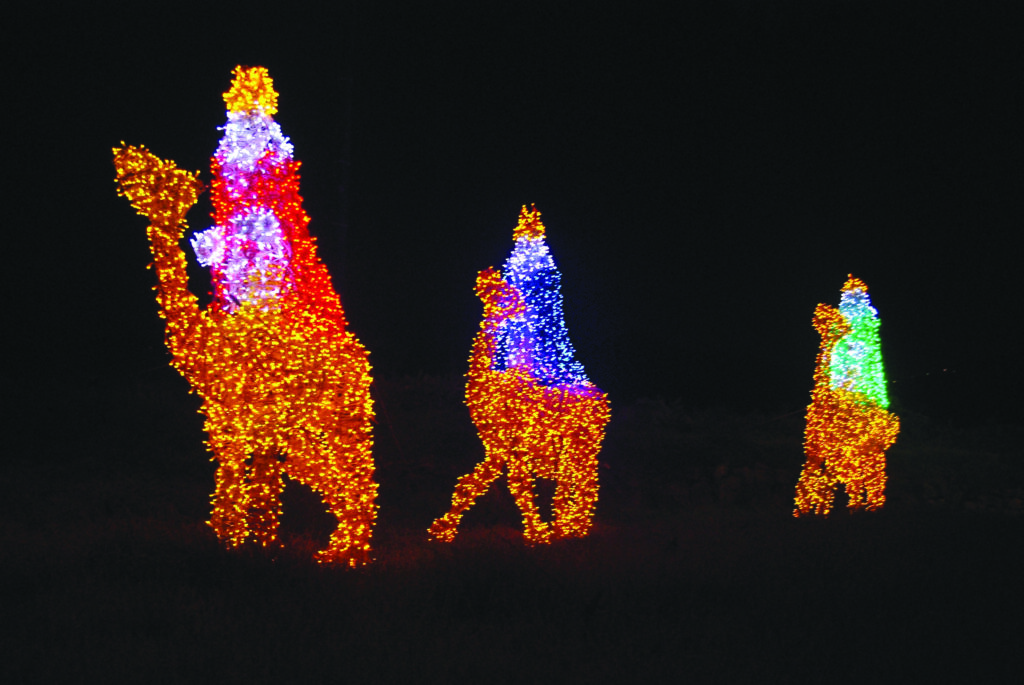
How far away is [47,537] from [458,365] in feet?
23.7

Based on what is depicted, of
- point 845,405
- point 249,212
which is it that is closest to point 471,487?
point 249,212

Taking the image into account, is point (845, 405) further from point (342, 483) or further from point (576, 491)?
point (342, 483)

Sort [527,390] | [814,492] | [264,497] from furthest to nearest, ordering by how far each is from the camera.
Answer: [814,492]
[527,390]
[264,497]

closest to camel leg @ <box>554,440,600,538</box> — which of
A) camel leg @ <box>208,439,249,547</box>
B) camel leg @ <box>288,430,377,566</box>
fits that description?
camel leg @ <box>288,430,377,566</box>

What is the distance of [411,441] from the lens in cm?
1097

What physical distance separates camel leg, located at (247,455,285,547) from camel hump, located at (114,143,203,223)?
1.82 meters

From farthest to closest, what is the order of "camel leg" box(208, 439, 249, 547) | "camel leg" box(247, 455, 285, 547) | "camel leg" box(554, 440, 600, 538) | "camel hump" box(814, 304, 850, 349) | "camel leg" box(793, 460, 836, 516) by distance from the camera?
"camel leg" box(793, 460, 836, 516), "camel hump" box(814, 304, 850, 349), "camel leg" box(554, 440, 600, 538), "camel leg" box(247, 455, 285, 547), "camel leg" box(208, 439, 249, 547)

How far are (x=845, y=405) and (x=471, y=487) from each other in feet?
12.9

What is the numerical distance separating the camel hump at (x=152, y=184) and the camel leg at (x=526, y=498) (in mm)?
3104

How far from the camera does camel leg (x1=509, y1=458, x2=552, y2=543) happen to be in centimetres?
695

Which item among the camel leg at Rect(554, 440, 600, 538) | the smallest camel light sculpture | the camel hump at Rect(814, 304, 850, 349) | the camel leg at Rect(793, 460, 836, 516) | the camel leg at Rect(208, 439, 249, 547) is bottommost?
the camel leg at Rect(208, 439, 249, 547)

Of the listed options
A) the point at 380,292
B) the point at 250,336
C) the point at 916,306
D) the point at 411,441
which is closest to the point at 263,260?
the point at 250,336

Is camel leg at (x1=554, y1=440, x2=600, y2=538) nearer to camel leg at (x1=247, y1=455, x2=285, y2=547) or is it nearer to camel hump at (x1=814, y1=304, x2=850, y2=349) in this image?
camel leg at (x1=247, y1=455, x2=285, y2=547)

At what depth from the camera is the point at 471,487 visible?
22.8 feet
